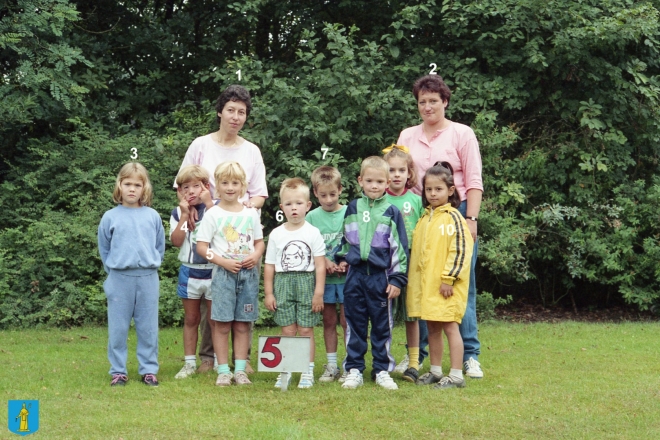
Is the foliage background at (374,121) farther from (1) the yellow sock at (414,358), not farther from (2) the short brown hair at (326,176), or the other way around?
(1) the yellow sock at (414,358)

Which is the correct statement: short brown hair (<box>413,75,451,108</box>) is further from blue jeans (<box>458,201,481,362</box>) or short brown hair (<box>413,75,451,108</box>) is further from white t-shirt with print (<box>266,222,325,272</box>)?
white t-shirt with print (<box>266,222,325,272</box>)

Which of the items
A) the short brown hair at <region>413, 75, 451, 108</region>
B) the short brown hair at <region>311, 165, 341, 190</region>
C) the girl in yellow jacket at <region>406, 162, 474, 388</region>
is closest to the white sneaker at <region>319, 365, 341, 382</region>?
the girl in yellow jacket at <region>406, 162, 474, 388</region>

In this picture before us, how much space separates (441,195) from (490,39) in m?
5.56

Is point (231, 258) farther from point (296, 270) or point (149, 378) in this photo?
point (149, 378)

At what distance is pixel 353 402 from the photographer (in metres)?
5.43

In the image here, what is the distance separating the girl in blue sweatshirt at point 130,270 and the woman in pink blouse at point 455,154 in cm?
198

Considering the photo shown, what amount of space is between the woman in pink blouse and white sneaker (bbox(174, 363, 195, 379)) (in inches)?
79.9

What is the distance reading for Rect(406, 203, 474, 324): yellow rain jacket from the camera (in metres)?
5.84

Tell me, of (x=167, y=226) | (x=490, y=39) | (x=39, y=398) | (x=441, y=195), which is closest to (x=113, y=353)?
(x=39, y=398)

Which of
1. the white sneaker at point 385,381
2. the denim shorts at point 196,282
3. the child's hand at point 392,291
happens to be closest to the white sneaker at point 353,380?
the white sneaker at point 385,381

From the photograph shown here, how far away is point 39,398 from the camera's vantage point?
18.2 feet

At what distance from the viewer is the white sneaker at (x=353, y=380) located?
5.85m

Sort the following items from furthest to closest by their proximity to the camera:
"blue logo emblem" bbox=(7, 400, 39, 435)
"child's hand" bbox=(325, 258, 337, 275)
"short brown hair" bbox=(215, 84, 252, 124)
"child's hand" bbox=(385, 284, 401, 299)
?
"short brown hair" bbox=(215, 84, 252, 124) < "child's hand" bbox=(325, 258, 337, 275) < "child's hand" bbox=(385, 284, 401, 299) < "blue logo emblem" bbox=(7, 400, 39, 435)

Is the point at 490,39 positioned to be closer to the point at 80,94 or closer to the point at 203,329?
the point at 80,94
